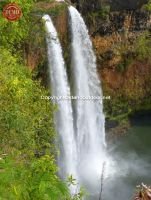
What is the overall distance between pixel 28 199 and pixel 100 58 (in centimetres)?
1295

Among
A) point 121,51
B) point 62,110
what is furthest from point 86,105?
point 121,51

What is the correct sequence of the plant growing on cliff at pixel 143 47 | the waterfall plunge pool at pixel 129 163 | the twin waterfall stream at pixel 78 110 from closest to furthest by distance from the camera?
the waterfall plunge pool at pixel 129 163 → the twin waterfall stream at pixel 78 110 → the plant growing on cliff at pixel 143 47

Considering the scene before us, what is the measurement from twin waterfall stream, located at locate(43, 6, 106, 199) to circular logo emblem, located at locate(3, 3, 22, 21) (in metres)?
1.46

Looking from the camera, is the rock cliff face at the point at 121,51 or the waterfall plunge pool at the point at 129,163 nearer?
the waterfall plunge pool at the point at 129,163

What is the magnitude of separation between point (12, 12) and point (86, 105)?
5.64 m

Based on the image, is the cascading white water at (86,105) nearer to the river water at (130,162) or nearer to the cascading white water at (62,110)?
the river water at (130,162)

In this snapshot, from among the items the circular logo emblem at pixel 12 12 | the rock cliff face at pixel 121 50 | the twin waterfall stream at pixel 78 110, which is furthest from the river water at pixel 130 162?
the circular logo emblem at pixel 12 12

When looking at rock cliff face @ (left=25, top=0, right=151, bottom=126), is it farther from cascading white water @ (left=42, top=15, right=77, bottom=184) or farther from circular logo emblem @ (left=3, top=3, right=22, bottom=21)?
circular logo emblem @ (left=3, top=3, right=22, bottom=21)

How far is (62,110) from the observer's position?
14.3 meters

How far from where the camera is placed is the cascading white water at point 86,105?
15.3m

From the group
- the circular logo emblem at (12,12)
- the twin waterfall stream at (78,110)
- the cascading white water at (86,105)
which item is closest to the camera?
the circular logo emblem at (12,12)

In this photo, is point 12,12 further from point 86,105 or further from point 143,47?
point 143,47

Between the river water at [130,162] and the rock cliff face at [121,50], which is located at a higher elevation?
the rock cliff face at [121,50]

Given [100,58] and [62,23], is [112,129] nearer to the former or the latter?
[100,58]
